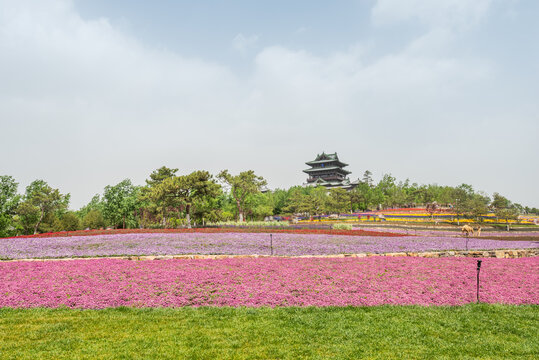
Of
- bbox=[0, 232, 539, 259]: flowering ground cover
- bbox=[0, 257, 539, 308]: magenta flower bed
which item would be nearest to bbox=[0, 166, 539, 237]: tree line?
bbox=[0, 232, 539, 259]: flowering ground cover

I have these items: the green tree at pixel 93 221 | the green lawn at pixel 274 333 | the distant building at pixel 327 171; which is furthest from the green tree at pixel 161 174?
the distant building at pixel 327 171

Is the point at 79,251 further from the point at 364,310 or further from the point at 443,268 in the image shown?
the point at 443,268

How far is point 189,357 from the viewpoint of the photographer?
227 inches

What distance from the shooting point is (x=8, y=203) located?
162 feet

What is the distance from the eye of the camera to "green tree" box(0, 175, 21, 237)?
47.7m

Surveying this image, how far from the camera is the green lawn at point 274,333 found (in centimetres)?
596

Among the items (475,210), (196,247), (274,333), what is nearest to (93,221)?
(196,247)

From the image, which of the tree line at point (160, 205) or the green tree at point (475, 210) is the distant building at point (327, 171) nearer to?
the tree line at point (160, 205)

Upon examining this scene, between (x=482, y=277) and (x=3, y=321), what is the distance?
1555cm

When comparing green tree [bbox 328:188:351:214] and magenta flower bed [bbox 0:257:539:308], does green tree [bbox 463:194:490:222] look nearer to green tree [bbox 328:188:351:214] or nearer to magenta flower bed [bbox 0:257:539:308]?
green tree [bbox 328:188:351:214]

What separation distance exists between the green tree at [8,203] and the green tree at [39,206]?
140cm

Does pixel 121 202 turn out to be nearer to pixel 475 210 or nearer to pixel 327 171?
pixel 475 210

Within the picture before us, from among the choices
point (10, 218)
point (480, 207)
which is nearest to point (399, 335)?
point (480, 207)

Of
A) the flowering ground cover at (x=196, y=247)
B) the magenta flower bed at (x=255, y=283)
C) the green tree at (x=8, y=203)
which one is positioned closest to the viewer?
the magenta flower bed at (x=255, y=283)
